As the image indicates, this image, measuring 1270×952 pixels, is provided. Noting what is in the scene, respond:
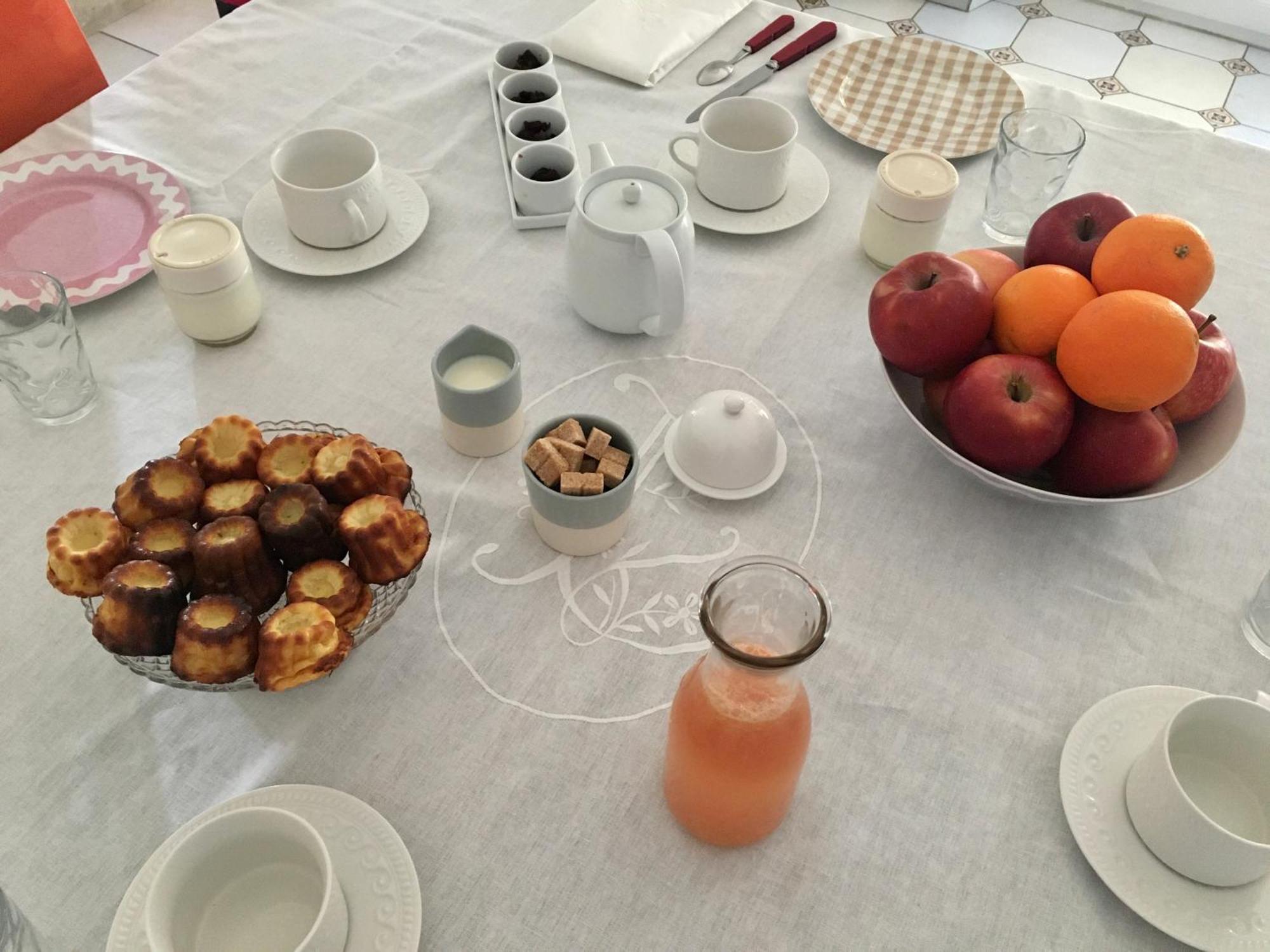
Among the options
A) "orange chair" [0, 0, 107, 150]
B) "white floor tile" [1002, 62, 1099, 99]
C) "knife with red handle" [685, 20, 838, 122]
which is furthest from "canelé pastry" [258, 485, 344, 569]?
"white floor tile" [1002, 62, 1099, 99]

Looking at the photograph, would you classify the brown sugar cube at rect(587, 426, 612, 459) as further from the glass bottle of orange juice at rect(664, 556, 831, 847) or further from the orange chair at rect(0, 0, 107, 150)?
the orange chair at rect(0, 0, 107, 150)

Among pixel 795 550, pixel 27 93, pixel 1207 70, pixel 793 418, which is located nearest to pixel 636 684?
pixel 795 550

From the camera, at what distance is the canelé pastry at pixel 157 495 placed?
629 mm

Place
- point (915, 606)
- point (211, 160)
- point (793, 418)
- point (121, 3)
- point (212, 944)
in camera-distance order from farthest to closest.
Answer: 1. point (121, 3)
2. point (211, 160)
3. point (793, 418)
4. point (915, 606)
5. point (212, 944)

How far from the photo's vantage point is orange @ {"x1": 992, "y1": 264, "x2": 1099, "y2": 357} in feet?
2.44

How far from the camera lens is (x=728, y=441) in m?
0.77

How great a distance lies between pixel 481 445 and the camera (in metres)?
0.81

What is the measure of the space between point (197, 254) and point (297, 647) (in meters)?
0.45

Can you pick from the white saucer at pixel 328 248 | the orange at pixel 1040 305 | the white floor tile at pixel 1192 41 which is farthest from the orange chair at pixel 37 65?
the white floor tile at pixel 1192 41

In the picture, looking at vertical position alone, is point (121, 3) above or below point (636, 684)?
below

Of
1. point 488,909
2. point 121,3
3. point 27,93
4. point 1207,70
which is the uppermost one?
point 27,93

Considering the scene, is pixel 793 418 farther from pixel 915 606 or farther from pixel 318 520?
pixel 318 520

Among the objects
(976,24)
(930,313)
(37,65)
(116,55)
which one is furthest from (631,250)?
(976,24)

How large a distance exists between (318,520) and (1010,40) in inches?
103
